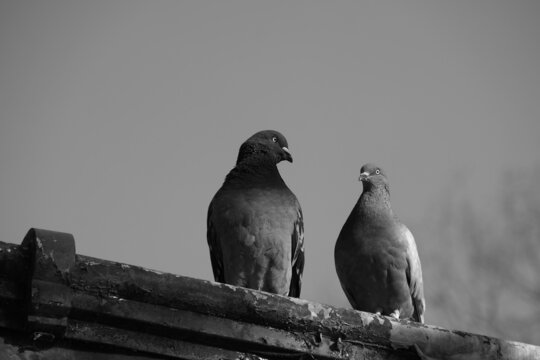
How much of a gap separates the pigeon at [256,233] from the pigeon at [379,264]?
1.43 feet

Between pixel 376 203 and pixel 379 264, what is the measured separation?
2.15 feet

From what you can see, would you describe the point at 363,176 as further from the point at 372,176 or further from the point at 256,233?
the point at 256,233

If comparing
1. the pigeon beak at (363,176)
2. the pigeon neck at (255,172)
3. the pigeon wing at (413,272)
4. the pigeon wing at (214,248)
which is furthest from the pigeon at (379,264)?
the pigeon wing at (214,248)

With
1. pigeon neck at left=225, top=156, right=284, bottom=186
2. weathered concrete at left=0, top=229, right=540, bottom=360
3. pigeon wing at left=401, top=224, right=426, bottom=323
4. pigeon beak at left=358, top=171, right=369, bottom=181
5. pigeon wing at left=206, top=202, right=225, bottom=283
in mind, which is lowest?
weathered concrete at left=0, top=229, right=540, bottom=360

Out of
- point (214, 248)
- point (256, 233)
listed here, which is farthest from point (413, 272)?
point (214, 248)

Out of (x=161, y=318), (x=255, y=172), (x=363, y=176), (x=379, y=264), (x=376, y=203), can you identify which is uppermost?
(x=363, y=176)

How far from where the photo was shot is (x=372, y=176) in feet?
25.8

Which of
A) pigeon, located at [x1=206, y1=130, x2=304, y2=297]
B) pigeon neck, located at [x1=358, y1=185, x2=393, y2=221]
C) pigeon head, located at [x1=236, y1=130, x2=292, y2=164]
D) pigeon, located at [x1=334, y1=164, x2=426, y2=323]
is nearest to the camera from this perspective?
pigeon, located at [x1=206, y1=130, x2=304, y2=297]

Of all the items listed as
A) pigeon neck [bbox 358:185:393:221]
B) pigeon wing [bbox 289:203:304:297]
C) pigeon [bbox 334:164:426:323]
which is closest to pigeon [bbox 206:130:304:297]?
pigeon wing [bbox 289:203:304:297]

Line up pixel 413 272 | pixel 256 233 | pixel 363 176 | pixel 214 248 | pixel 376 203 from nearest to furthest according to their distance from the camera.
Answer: pixel 256 233 < pixel 214 248 < pixel 413 272 < pixel 376 203 < pixel 363 176

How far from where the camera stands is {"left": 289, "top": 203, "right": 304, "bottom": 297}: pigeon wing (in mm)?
6797

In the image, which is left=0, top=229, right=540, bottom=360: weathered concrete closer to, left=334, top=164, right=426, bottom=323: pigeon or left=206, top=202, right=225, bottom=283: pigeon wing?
left=206, top=202, right=225, bottom=283: pigeon wing

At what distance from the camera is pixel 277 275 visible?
6.62m

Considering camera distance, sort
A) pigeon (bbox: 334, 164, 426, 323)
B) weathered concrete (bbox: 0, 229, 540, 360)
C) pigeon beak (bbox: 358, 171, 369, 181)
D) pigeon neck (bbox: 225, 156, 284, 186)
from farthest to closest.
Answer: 1. pigeon beak (bbox: 358, 171, 369, 181)
2. pigeon (bbox: 334, 164, 426, 323)
3. pigeon neck (bbox: 225, 156, 284, 186)
4. weathered concrete (bbox: 0, 229, 540, 360)
